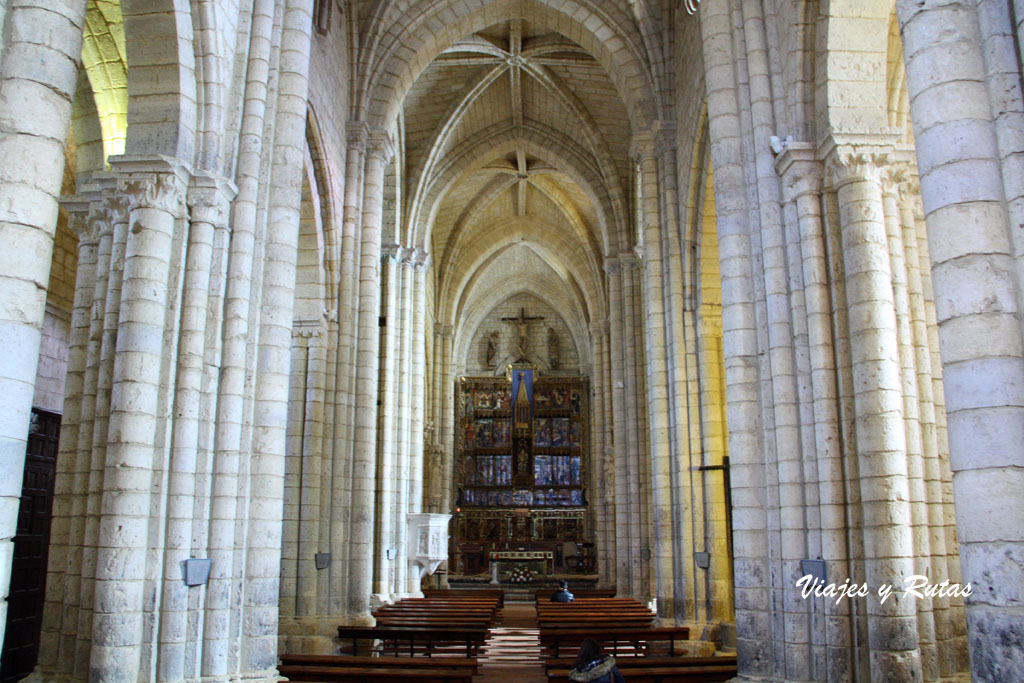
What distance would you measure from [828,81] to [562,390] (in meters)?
28.3

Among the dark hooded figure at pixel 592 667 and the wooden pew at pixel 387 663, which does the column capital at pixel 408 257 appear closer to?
the wooden pew at pixel 387 663

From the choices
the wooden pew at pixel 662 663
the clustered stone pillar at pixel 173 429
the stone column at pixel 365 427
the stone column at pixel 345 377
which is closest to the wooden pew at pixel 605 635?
the wooden pew at pixel 662 663

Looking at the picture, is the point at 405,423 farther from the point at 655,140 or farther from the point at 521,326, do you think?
the point at 521,326

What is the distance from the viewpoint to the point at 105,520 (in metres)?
7.50

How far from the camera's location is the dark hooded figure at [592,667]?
17.3ft

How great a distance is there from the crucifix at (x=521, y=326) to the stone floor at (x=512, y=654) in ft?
62.5

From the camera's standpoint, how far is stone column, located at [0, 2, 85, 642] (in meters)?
4.71

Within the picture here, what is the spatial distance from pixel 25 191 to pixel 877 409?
24.6 feet

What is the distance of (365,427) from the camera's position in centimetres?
1542

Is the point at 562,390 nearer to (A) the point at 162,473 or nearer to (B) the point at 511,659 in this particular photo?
(B) the point at 511,659

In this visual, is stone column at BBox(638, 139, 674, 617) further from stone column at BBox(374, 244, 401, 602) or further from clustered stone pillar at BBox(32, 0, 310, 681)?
clustered stone pillar at BBox(32, 0, 310, 681)

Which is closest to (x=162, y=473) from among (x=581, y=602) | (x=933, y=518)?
(x=933, y=518)

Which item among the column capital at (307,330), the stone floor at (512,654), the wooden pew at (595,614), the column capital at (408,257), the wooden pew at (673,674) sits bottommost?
the stone floor at (512,654)

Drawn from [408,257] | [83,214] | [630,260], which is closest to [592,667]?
[83,214]
